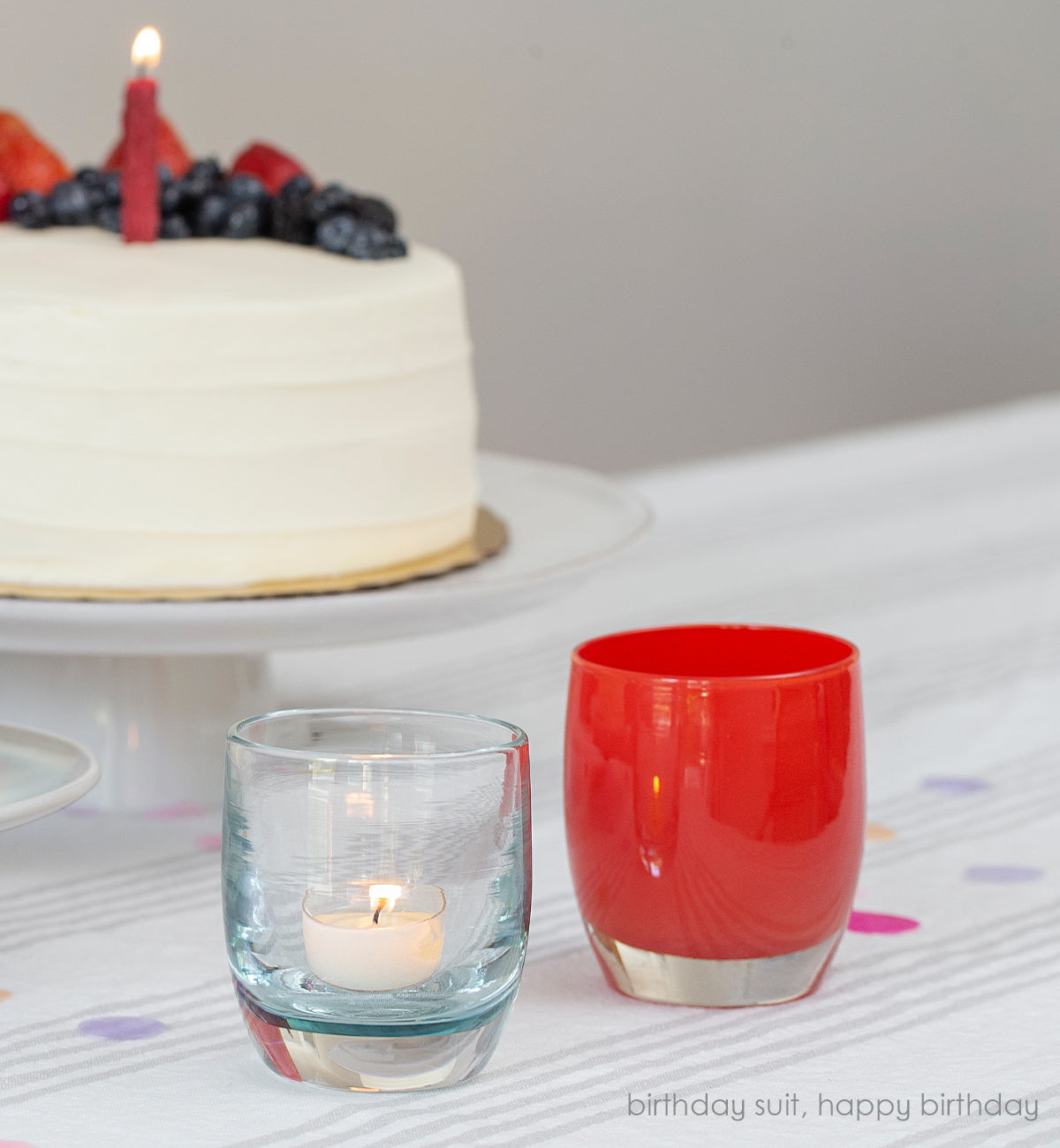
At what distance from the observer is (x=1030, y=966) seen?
63 centimetres

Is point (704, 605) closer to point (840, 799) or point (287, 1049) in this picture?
point (840, 799)

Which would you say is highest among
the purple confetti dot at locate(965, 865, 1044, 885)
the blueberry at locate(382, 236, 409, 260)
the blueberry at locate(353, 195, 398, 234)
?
the blueberry at locate(353, 195, 398, 234)

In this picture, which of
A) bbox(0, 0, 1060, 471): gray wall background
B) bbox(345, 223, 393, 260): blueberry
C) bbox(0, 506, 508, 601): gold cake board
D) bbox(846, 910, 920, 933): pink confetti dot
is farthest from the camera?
bbox(0, 0, 1060, 471): gray wall background

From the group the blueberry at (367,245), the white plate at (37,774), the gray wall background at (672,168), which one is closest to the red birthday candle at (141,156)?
the blueberry at (367,245)

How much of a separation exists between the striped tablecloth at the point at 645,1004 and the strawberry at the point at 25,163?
33 cm

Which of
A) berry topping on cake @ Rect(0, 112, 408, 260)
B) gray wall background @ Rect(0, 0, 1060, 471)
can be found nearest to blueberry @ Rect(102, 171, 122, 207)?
berry topping on cake @ Rect(0, 112, 408, 260)

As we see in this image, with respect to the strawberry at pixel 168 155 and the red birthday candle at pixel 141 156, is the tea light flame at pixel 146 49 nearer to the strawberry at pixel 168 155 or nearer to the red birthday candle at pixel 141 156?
the red birthday candle at pixel 141 156

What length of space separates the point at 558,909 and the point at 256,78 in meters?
1.57

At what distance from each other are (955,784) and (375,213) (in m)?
0.43

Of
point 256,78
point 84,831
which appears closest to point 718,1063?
point 84,831

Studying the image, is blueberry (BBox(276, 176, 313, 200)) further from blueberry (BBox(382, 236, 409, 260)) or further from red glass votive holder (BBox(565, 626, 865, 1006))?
red glass votive holder (BBox(565, 626, 865, 1006))

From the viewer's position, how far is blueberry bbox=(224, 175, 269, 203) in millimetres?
938

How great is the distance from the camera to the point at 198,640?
0.75 meters

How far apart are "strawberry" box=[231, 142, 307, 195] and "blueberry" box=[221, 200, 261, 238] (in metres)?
0.06
